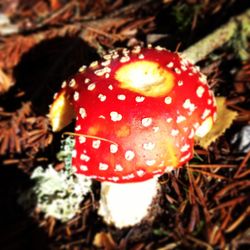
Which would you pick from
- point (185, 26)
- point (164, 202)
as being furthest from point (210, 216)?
point (185, 26)

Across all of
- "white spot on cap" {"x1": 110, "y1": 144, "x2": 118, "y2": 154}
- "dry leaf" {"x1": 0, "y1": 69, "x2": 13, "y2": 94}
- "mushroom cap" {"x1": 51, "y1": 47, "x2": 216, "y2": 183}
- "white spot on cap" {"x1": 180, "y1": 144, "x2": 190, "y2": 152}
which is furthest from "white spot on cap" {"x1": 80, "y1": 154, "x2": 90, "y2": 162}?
"dry leaf" {"x1": 0, "y1": 69, "x2": 13, "y2": 94}

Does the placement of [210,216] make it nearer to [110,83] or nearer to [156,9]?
[110,83]

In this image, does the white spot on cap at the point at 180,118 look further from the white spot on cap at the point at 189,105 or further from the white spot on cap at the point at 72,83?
the white spot on cap at the point at 72,83

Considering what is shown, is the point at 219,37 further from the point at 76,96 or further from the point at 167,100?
the point at 76,96

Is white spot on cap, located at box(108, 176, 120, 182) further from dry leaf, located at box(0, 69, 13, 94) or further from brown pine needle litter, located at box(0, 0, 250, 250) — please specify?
dry leaf, located at box(0, 69, 13, 94)

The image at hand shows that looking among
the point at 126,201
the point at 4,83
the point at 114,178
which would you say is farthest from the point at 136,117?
the point at 4,83

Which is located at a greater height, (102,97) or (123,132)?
(102,97)
